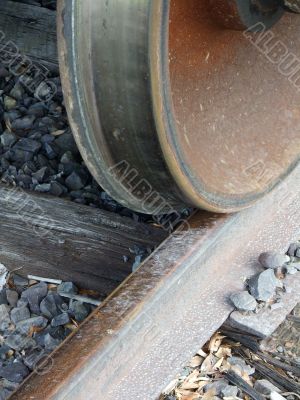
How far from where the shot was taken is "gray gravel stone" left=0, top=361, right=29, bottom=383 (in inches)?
111

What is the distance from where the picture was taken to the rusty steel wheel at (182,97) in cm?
244

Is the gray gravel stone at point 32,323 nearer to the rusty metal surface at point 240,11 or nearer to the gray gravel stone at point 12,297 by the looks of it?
the gray gravel stone at point 12,297

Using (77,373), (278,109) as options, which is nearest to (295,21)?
(278,109)

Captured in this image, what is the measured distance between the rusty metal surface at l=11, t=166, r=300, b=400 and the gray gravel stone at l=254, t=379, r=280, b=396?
0.23 meters

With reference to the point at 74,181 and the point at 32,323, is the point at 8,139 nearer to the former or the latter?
the point at 74,181

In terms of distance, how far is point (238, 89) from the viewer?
11.3 ft

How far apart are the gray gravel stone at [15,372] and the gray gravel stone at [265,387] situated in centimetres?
76

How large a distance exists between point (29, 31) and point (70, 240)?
5.34ft

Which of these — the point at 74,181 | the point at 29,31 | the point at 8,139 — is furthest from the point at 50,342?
the point at 29,31

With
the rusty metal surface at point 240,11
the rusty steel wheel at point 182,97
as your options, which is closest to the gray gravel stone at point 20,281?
the rusty steel wheel at point 182,97

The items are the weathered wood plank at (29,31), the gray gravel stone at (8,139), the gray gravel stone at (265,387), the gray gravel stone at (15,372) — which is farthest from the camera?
the weathered wood plank at (29,31)

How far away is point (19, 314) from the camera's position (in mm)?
3104

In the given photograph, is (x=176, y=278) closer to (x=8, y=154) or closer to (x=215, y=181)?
(x=215, y=181)

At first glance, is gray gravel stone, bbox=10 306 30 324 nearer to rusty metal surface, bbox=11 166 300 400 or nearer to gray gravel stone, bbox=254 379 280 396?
rusty metal surface, bbox=11 166 300 400
